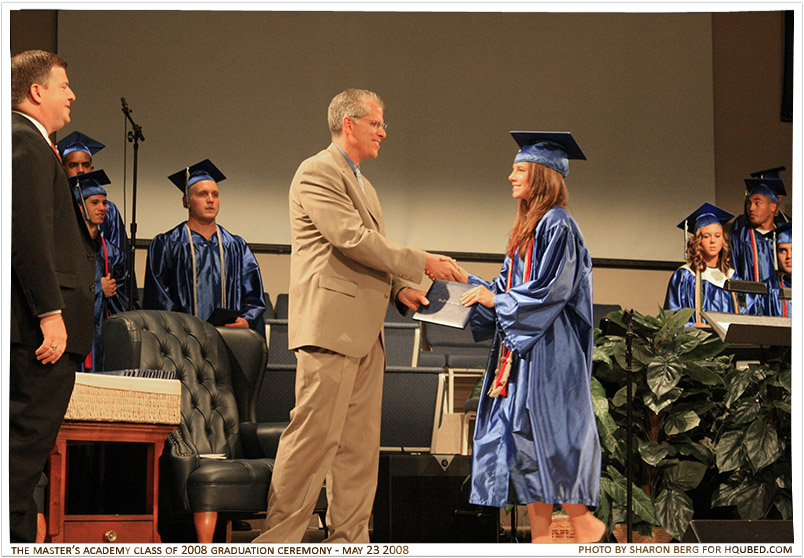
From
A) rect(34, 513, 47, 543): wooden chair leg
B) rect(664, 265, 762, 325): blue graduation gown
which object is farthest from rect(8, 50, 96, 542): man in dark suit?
rect(664, 265, 762, 325): blue graduation gown

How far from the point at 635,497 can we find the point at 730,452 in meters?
0.45

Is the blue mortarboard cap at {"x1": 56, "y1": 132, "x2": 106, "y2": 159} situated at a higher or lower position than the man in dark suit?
higher

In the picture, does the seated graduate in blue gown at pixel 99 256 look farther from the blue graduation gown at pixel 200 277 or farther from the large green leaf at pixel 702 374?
the large green leaf at pixel 702 374

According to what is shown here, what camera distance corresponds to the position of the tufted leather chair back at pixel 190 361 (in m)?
4.26

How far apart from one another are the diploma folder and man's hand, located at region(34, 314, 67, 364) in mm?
1379

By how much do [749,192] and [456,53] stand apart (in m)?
2.96

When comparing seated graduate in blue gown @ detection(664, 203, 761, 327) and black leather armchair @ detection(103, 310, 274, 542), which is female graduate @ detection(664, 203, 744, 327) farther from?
black leather armchair @ detection(103, 310, 274, 542)

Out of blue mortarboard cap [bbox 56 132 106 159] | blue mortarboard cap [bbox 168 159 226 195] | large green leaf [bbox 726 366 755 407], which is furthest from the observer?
blue mortarboard cap [bbox 56 132 106 159]

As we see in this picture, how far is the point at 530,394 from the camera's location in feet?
11.5

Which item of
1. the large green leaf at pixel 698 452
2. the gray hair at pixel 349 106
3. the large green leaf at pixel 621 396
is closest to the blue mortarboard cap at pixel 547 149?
the gray hair at pixel 349 106

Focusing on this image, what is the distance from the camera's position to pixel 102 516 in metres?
3.65

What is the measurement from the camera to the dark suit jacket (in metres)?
2.83

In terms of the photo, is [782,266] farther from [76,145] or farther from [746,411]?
[76,145]

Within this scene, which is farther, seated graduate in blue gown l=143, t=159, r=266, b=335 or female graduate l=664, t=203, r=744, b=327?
female graduate l=664, t=203, r=744, b=327
